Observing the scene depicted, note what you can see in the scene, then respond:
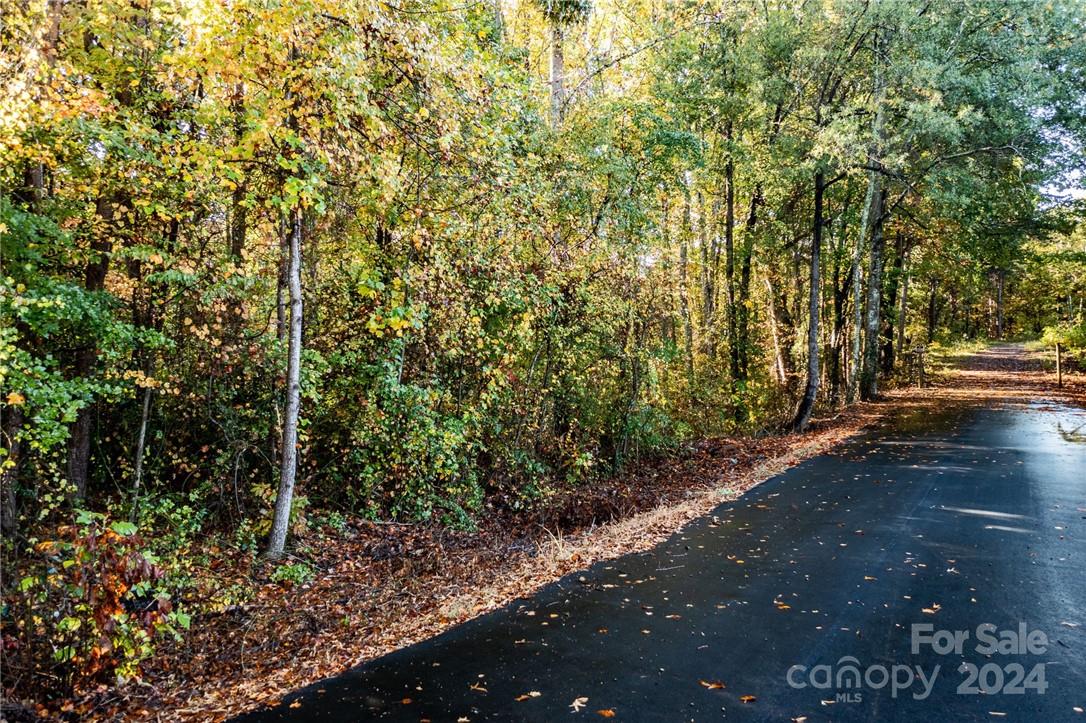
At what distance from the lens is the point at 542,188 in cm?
868

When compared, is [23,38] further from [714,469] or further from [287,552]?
[714,469]

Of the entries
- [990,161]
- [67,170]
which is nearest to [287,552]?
[67,170]

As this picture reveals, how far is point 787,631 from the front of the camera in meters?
4.94

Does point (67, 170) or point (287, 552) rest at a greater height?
point (67, 170)

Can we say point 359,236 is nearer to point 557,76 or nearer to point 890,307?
point 557,76

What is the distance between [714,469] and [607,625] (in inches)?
316

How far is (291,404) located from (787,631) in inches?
208

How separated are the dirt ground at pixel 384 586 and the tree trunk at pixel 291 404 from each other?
0.39m

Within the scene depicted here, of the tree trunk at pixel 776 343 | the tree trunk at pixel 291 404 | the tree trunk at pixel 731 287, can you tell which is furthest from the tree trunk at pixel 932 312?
the tree trunk at pixel 291 404

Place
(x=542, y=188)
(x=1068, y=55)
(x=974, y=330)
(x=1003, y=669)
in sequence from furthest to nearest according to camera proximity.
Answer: (x=974, y=330)
(x=1068, y=55)
(x=542, y=188)
(x=1003, y=669)

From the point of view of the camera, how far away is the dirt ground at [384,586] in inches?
174

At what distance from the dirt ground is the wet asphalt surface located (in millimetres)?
347

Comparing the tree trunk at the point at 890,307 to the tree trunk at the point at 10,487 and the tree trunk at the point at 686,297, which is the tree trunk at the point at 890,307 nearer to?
the tree trunk at the point at 686,297

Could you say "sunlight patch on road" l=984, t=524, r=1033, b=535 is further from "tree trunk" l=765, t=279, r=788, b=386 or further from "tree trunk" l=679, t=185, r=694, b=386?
"tree trunk" l=765, t=279, r=788, b=386
